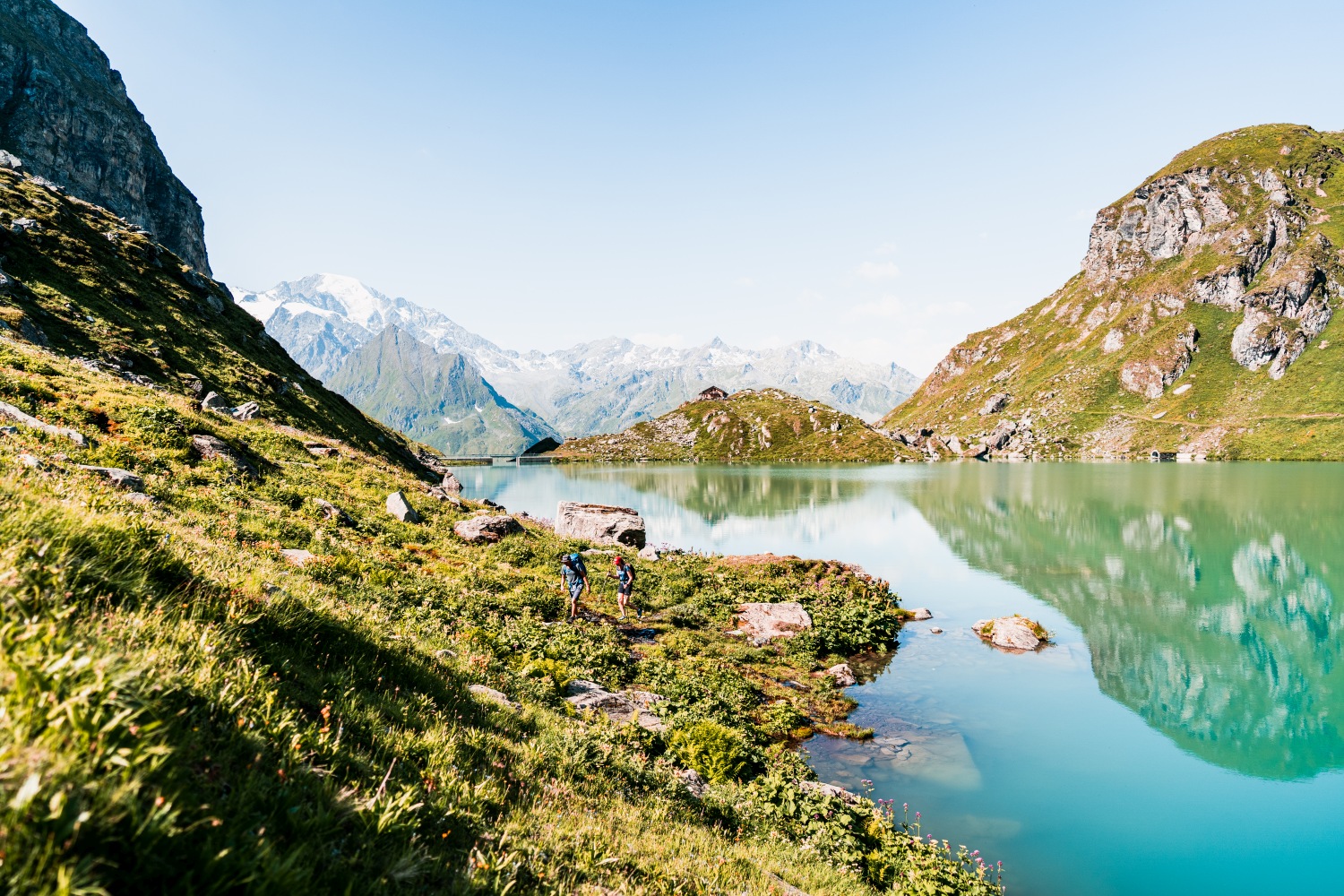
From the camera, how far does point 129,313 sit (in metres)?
43.5

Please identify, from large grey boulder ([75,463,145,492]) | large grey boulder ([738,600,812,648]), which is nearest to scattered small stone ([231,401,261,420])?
large grey boulder ([75,463,145,492])

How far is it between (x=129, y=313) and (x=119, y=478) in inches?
1670

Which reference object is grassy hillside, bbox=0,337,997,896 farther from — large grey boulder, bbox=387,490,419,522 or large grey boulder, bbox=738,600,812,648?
large grey boulder, bbox=738,600,812,648

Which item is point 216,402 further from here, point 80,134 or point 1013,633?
point 80,134

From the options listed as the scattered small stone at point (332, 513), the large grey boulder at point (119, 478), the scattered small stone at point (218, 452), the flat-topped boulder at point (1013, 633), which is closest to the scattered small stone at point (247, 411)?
the scattered small stone at point (218, 452)

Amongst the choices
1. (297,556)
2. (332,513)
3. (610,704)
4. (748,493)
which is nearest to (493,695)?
(610,704)

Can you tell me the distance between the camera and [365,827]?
180 inches

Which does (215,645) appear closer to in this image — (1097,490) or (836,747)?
(836,747)

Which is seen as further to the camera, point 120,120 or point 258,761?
point 120,120

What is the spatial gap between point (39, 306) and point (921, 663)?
2161 inches

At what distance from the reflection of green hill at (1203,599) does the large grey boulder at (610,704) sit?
779 inches

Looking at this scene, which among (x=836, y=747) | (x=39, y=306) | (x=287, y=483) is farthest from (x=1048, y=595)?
(x=39, y=306)

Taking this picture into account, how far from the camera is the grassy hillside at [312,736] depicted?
304 centimetres

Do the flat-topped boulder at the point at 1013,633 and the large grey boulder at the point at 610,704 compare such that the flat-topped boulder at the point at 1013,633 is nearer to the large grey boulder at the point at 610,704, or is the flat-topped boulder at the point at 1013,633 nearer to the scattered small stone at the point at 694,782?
the large grey boulder at the point at 610,704
